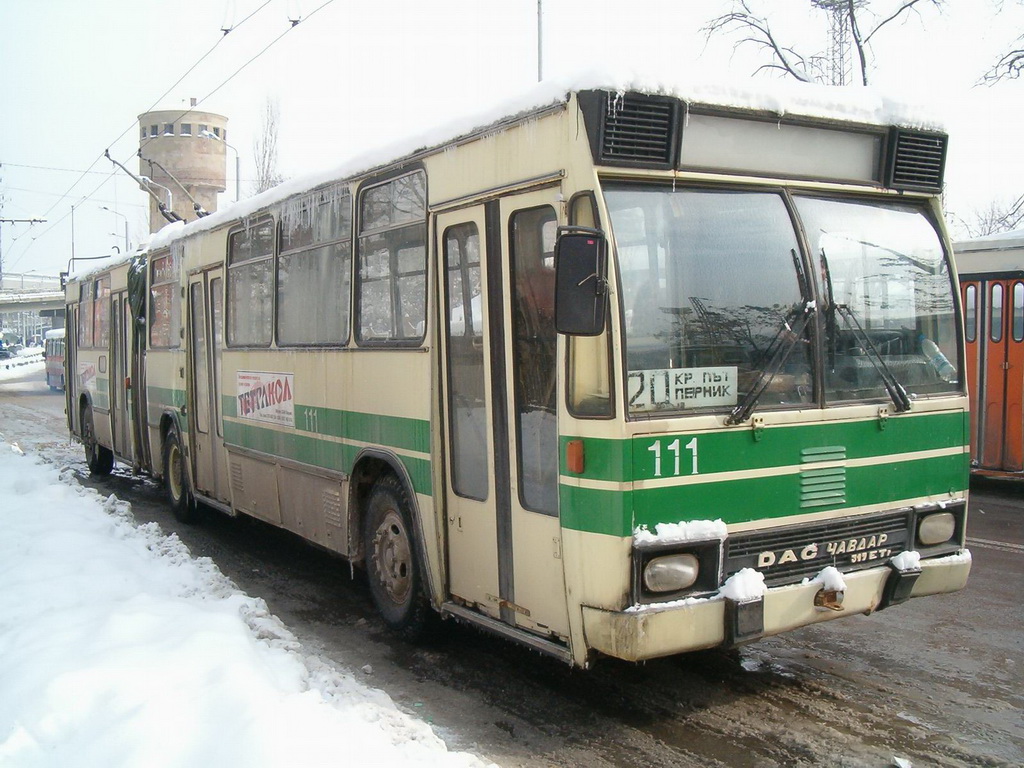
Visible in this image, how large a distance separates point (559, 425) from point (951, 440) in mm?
2263

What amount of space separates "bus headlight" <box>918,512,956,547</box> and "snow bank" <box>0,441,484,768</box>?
2.72 metres

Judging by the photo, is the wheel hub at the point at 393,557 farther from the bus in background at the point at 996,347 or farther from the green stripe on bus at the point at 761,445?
the bus in background at the point at 996,347

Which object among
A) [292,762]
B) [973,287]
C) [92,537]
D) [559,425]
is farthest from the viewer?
[973,287]

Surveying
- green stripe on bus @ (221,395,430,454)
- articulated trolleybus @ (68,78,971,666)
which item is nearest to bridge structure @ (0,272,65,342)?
green stripe on bus @ (221,395,430,454)

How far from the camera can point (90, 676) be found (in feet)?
14.7

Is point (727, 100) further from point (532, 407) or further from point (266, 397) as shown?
point (266, 397)

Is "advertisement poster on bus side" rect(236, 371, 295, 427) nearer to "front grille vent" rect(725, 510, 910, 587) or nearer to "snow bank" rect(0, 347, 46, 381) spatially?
"front grille vent" rect(725, 510, 910, 587)

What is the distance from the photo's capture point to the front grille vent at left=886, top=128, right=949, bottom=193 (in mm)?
5328

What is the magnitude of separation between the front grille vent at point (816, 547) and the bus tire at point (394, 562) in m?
2.24

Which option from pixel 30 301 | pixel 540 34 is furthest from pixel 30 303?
pixel 540 34

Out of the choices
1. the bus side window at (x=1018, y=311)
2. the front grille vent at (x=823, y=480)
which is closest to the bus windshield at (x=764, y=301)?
the front grille vent at (x=823, y=480)

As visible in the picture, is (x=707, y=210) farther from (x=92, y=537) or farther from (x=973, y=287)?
(x=973, y=287)

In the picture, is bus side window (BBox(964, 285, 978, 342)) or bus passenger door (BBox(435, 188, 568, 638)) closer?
bus passenger door (BBox(435, 188, 568, 638))

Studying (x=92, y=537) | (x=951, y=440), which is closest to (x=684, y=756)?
(x=951, y=440)
